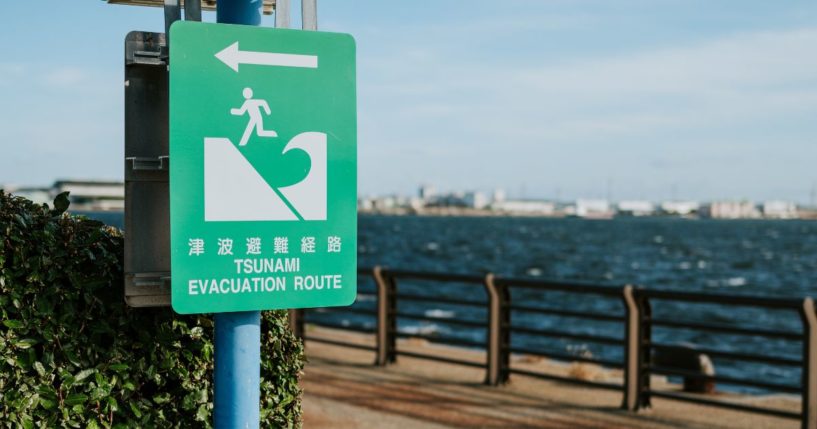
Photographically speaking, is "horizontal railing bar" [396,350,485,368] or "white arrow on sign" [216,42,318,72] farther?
"horizontal railing bar" [396,350,485,368]

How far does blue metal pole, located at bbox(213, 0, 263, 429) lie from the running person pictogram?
1.19ft

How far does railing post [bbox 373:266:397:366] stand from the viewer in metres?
12.5

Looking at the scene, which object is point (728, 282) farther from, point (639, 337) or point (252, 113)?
point (252, 113)

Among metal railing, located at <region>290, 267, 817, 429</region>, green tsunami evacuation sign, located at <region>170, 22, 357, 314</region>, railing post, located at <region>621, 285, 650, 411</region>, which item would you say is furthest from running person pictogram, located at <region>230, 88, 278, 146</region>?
railing post, located at <region>621, 285, 650, 411</region>

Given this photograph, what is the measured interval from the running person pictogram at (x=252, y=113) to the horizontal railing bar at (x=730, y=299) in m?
6.67

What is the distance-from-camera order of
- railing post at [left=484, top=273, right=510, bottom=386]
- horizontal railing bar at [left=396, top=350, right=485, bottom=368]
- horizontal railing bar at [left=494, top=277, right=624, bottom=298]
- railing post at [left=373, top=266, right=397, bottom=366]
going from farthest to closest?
1. railing post at [left=373, top=266, right=397, bottom=366]
2. horizontal railing bar at [left=396, top=350, right=485, bottom=368]
3. railing post at [left=484, top=273, right=510, bottom=386]
4. horizontal railing bar at [left=494, top=277, right=624, bottom=298]

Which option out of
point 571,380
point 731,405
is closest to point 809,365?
point 731,405

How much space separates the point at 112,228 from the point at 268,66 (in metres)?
1.21

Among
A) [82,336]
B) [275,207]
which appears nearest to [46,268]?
[82,336]

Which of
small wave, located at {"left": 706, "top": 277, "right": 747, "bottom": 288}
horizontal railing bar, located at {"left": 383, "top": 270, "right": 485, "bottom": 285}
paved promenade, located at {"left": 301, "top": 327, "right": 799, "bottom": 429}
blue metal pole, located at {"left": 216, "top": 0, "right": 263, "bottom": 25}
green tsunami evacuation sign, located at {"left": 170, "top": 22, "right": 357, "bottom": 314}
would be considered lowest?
small wave, located at {"left": 706, "top": 277, "right": 747, "bottom": 288}

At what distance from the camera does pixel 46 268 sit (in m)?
3.78

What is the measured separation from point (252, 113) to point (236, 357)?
882 millimetres

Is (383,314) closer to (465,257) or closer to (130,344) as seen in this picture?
(130,344)

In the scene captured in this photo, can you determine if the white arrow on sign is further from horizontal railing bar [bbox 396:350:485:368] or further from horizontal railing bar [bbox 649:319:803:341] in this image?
Answer: horizontal railing bar [bbox 396:350:485:368]
